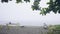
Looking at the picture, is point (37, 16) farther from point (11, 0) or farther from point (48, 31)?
point (11, 0)

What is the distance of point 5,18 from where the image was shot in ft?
6.74

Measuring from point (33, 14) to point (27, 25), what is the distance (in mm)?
184

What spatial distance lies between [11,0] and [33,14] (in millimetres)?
387

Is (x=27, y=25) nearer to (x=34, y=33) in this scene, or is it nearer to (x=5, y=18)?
(x=34, y=33)

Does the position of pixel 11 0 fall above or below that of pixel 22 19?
above

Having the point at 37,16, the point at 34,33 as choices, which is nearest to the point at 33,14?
the point at 37,16

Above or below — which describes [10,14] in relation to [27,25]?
above

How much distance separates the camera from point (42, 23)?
1.98m

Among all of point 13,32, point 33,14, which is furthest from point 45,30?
point 13,32

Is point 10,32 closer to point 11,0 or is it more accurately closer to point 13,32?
point 13,32

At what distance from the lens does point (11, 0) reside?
2033mm

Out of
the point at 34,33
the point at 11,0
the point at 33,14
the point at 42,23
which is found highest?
the point at 11,0

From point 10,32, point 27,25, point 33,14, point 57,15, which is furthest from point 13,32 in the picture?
point 57,15

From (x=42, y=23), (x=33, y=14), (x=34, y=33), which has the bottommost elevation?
(x=34, y=33)
